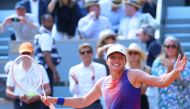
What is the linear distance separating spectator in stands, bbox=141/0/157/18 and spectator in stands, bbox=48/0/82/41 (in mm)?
1432

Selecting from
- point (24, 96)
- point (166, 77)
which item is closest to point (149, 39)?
point (24, 96)

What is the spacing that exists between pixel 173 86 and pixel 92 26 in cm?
355

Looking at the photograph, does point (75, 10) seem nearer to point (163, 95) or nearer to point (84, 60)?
point (84, 60)

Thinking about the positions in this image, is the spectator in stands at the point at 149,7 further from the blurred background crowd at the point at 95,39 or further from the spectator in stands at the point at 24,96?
the spectator in stands at the point at 24,96

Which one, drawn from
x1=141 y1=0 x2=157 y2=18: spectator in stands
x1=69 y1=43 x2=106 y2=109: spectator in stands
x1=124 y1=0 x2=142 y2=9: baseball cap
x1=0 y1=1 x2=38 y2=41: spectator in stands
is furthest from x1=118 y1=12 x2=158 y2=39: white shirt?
x1=69 y1=43 x2=106 y2=109: spectator in stands

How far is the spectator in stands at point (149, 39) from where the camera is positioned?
44.2ft

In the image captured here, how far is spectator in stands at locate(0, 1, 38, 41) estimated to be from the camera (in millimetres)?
14250

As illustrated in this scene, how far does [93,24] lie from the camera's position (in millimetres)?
14414

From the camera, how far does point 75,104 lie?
352 inches

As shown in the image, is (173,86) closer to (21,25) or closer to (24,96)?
(24,96)

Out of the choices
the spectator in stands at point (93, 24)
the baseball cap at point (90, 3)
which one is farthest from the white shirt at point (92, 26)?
the baseball cap at point (90, 3)

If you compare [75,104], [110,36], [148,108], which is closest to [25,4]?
[110,36]

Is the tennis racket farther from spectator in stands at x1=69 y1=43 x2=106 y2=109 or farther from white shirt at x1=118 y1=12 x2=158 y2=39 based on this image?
white shirt at x1=118 y1=12 x2=158 y2=39

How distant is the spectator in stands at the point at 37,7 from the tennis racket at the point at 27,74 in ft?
14.6
